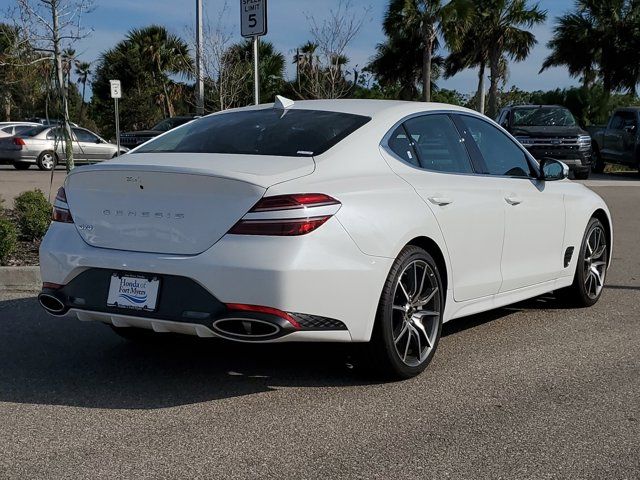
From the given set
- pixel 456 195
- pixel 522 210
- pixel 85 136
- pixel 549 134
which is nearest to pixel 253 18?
pixel 522 210

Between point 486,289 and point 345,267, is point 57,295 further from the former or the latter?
point 486,289

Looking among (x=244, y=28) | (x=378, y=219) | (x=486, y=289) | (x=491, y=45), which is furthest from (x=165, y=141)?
(x=491, y=45)

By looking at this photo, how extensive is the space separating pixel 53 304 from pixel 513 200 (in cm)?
301

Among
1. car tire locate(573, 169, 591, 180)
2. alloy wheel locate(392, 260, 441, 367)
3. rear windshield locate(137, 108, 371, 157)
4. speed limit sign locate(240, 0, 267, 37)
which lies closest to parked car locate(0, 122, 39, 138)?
car tire locate(573, 169, 591, 180)

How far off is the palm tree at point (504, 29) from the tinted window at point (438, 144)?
117 feet

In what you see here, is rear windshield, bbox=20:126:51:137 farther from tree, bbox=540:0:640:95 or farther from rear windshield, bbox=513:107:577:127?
tree, bbox=540:0:640:95

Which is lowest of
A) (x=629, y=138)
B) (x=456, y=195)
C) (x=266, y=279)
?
(x=629, y=138)

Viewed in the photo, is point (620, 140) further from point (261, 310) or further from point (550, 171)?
point (261, 310)

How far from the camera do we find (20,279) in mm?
7504

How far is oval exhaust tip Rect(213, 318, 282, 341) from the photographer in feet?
13.7

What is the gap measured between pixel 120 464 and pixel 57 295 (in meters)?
1.34

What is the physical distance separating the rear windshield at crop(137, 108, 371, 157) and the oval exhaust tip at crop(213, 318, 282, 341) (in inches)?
39.2

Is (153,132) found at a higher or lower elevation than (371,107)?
lower

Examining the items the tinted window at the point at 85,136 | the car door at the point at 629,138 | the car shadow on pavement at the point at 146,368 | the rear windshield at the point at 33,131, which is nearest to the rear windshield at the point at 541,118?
the car door at the point at 629,138
